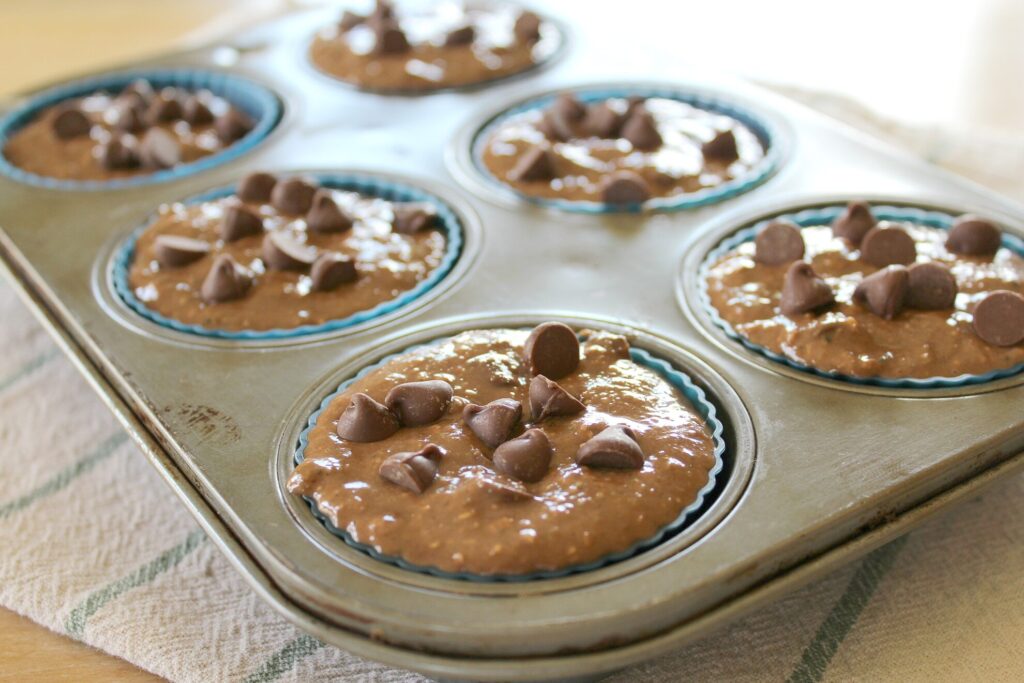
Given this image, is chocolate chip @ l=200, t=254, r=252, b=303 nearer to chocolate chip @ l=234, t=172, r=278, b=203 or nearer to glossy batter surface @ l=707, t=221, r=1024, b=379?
chocolate chip @ l=234, t=172, r=278, b=203

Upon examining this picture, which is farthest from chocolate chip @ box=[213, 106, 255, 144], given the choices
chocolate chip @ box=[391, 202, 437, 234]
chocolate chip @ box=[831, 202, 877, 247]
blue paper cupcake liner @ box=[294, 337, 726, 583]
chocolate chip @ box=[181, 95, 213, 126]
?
chocolate chip @ box=[831, 202, 877, 247]

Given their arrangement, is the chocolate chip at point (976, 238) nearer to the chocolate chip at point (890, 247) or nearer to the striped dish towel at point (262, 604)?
the chocolate chip at point (890, 247)

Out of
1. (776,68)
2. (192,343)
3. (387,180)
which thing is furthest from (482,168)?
(776,68)

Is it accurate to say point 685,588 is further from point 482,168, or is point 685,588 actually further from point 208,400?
point 482,168

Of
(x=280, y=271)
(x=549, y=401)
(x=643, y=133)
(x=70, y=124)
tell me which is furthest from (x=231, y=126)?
(x=549, y=401)

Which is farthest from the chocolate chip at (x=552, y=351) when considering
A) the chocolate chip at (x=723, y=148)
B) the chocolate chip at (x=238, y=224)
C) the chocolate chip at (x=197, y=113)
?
the chocolate chip at (x=197, y=113)

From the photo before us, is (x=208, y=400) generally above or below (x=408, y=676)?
above

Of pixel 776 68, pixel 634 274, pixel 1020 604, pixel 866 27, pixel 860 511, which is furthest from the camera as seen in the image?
pixel 866 27
